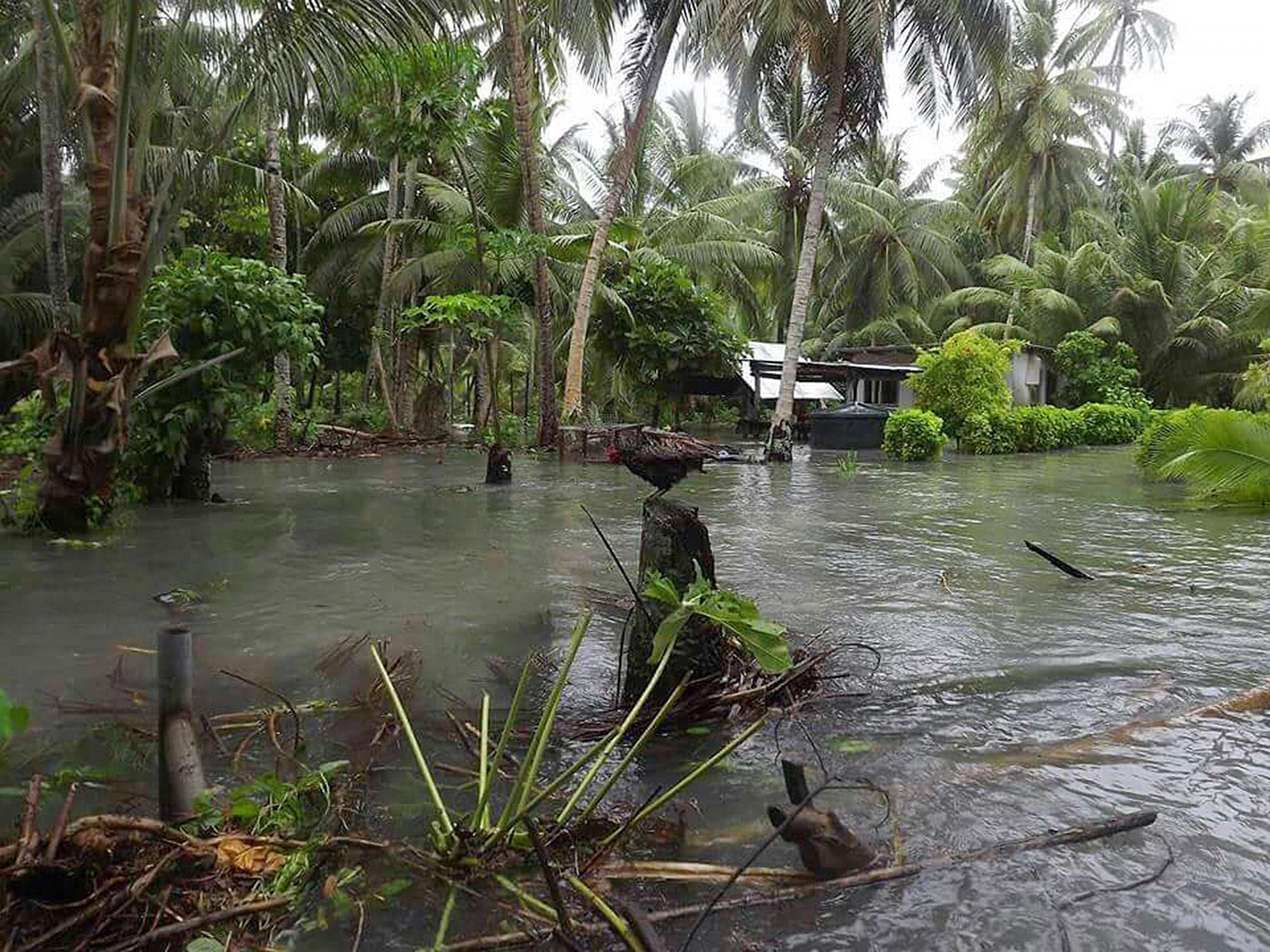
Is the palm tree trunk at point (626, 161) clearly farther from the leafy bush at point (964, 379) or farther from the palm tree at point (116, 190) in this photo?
the palm tree at point (116, 190)

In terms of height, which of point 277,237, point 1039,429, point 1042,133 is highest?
point 1042,133

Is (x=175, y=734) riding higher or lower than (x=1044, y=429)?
lower

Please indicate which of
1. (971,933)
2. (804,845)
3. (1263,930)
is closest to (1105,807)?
(1263,930)

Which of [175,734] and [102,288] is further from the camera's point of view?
[102,288]

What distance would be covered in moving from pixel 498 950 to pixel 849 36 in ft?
54.4

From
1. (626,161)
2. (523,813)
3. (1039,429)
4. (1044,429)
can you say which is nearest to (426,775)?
(523,813)

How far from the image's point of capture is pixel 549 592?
20.1 feet

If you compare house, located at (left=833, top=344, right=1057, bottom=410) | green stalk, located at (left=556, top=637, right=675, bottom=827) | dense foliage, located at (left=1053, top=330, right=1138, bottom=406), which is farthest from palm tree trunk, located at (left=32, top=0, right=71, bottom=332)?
dense foliage, located at (left=1053, top=330, right=1138, bottom=406)

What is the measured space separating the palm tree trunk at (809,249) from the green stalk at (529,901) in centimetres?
1446

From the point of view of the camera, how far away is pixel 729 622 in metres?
3.15

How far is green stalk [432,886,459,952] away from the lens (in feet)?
7.29

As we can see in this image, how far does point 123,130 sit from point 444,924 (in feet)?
20.6

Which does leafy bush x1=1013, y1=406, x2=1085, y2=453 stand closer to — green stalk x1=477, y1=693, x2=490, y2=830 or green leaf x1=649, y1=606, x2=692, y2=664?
green leaf x1=649, y1=606, x2=692, y2=664

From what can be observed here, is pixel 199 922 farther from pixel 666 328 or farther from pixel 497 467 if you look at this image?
pixel 666 328
